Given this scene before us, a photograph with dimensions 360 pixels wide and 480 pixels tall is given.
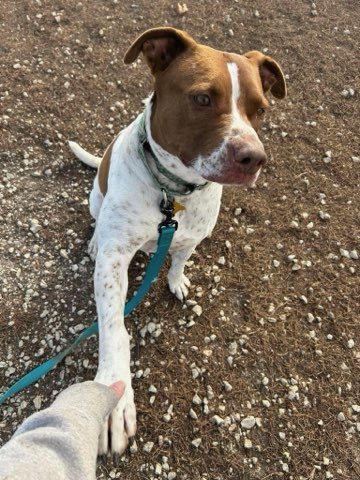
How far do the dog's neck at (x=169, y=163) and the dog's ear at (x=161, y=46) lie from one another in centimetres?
23

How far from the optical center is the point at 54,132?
203 inches

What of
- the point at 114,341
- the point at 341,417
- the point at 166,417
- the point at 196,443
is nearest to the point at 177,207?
the point at 114,341

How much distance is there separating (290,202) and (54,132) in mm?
2703

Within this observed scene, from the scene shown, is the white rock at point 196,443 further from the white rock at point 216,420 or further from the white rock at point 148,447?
the white rock at point 148,447

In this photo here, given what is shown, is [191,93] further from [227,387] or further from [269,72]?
[227,387]

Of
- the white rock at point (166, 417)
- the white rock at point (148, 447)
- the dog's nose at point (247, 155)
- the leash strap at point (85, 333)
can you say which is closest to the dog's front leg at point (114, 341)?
the leash strap at point (85, 333)

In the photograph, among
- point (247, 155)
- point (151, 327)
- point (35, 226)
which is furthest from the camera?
point (35, 226)

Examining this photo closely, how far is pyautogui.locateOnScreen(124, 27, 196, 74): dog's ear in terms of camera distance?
9.48 feet

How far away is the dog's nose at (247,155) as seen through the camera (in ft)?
8.31

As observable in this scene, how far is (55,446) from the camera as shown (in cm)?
163

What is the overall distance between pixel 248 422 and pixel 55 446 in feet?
7.83

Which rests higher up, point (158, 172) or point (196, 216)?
point (158, 172)

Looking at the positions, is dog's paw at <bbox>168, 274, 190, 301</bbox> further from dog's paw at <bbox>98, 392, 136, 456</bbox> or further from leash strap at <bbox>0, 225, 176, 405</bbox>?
dog's paw at <bbox>98, 392, 136, 456</bbox>

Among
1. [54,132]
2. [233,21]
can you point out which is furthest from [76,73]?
[233,21]
